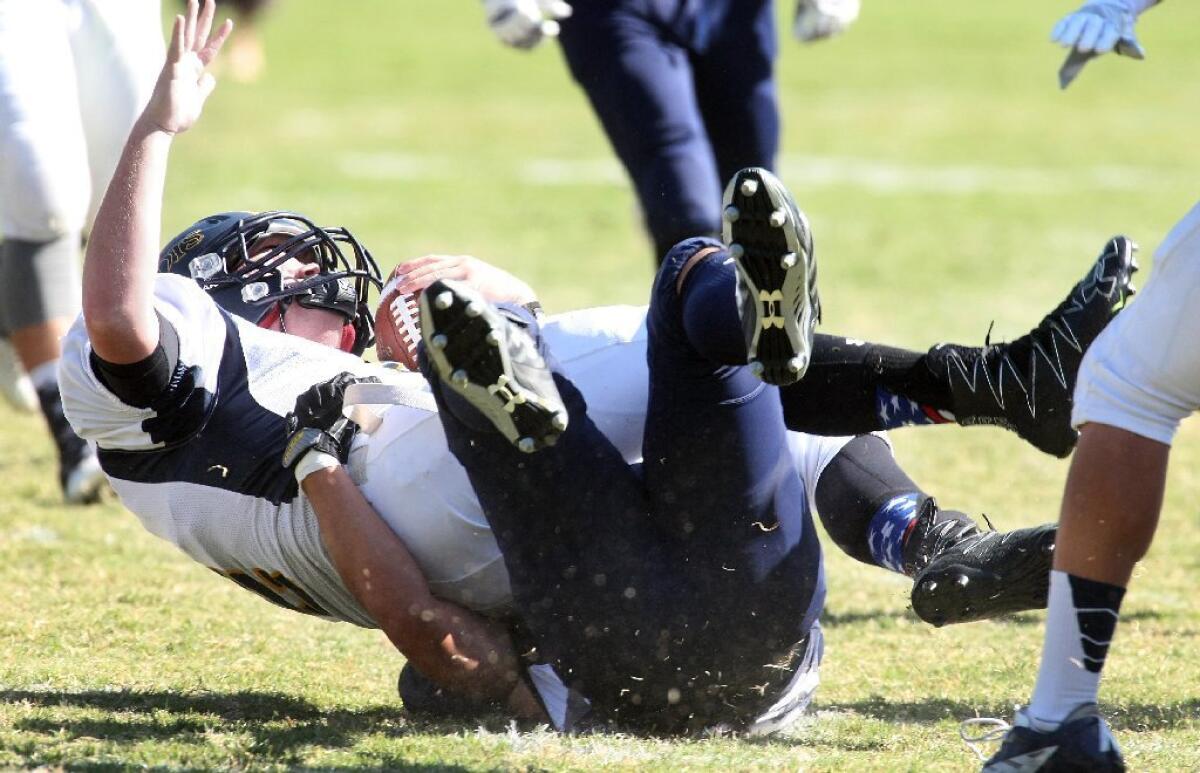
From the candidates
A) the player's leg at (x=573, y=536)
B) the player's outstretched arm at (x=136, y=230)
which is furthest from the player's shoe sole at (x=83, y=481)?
the player's leg at (x=573, y=536)

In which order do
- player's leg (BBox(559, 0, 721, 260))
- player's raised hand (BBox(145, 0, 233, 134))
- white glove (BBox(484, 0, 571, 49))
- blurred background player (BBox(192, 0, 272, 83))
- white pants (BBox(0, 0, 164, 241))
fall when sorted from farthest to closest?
blurred background player (BBox(192, 0, 272, 83)), white glove (BBox(484, 0, 571, 49)), player's leg (BBox(559, 0, 721, 260)), white pants (BBox(0, 0, 164, 241)), player's raised hand (BBox(145, 0, 233, 134))

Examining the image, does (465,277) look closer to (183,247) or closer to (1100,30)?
(183,247)

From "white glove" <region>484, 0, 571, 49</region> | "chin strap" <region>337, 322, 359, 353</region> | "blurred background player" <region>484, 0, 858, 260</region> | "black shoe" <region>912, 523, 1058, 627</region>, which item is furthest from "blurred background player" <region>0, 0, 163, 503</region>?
"black shoe" <region>912, 523, 1058, 627</region>

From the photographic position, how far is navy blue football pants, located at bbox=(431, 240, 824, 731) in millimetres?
2510

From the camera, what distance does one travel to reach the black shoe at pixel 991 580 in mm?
2570

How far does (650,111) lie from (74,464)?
6.14ft

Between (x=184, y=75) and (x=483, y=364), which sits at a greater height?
(x=184, y=75)

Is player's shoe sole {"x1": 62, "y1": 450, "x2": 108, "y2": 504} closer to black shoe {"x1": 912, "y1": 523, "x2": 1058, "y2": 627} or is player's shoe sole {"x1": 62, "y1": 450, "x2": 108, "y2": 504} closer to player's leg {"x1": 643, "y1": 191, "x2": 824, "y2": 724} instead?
player's leg {"x1": 643, "y1": 191, "x2": 824, "y2": 724}

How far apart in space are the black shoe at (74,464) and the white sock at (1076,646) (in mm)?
3013

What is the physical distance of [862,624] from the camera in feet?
12.3

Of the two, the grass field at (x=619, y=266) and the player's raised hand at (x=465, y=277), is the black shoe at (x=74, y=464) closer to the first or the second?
the grass field at (x=619, y=266)

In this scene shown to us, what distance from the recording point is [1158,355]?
2242 millimetres

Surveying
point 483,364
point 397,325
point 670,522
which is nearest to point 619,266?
point 397,325

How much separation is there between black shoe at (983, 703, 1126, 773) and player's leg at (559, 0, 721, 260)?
223 cm
